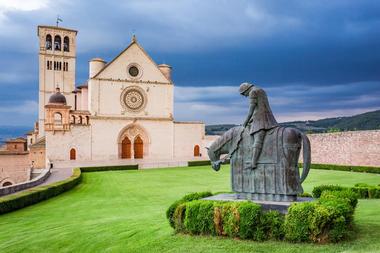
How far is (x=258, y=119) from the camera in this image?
8742mm

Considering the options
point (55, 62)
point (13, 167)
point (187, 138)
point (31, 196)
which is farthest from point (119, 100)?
point (31, 196)

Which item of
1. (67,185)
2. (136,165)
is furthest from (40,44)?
(67,185)

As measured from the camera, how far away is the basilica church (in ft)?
143

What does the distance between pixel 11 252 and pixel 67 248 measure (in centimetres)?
132

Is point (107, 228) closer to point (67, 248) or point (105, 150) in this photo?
point (67, 248)

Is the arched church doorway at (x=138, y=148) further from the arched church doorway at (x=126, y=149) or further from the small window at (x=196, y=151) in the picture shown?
the small window at (x=196, y=151)

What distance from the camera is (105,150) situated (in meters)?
45.4

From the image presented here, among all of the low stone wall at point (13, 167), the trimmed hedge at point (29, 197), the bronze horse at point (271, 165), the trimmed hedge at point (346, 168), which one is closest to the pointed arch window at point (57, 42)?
the low stone wall at point (13, 167)

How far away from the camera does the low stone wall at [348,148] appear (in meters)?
32.6

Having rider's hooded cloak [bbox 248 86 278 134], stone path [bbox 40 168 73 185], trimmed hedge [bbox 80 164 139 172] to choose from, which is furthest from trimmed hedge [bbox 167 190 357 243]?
trimmed hedge [bbox 80 164 139 172]

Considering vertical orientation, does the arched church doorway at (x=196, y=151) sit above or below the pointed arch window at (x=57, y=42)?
below

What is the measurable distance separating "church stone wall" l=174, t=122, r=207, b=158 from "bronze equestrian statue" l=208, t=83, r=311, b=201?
40007 mm

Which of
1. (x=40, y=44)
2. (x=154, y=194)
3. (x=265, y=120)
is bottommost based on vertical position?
(x=154, y=194)

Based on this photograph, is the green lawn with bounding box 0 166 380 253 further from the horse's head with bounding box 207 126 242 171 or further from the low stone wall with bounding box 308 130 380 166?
the low stone wall with bounding box 308 130 380 166
